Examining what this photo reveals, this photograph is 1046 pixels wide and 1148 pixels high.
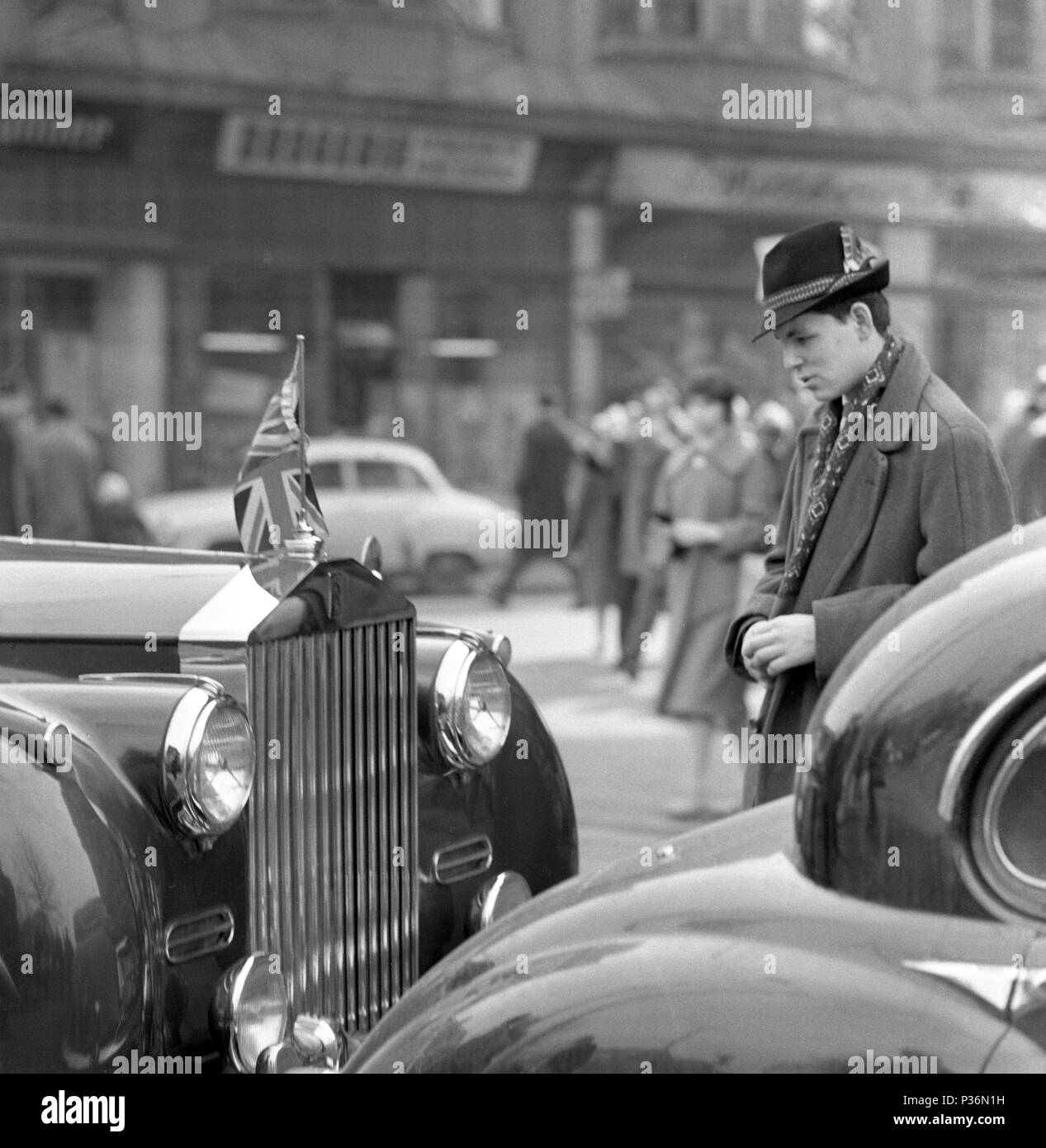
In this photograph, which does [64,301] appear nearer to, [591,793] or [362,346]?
[362,346]

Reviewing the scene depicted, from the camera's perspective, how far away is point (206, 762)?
10.4ft

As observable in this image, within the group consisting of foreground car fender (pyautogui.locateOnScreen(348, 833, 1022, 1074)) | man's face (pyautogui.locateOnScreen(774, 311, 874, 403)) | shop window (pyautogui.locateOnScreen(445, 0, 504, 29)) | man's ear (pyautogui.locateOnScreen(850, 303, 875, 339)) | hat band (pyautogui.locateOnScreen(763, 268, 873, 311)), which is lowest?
foreground car fender (pyautogui.locateOnScreen(348, 833, 1022, 1074))

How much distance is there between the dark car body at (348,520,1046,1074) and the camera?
2.16m

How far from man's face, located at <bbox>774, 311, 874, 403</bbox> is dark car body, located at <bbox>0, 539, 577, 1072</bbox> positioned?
91 cm

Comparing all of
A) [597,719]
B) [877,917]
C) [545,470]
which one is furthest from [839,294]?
[545,470]

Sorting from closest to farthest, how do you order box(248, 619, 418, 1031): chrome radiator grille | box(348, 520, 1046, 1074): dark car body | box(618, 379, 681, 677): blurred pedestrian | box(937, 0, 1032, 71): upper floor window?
1. box(348, 520, 1046, 1074): dark car body
2. box(248, 619, 418, 1031): chrome radiator grille
3. box(618, 379, 681, 677): blurred pedestrian
4. box(937, 0, 1032, 71): upper floor window

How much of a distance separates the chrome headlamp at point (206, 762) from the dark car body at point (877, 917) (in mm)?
842

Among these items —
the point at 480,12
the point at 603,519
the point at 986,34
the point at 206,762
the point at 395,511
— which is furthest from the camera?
the point at 986,34

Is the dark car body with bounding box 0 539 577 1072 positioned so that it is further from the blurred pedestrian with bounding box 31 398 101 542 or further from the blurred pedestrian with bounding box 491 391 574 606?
the blurred pedestrian with bounding box 491 391 574 606

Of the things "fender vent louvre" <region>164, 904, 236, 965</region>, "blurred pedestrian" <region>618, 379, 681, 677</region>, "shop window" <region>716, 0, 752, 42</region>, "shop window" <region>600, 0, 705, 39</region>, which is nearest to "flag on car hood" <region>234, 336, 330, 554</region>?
"fender vent louvre" <region>164, 904, 236, 965</region>

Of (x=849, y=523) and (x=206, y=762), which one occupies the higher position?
(x=849, y=523)

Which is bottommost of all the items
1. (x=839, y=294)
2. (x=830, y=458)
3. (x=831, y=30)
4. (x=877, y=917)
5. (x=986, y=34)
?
(x=877, y=917)

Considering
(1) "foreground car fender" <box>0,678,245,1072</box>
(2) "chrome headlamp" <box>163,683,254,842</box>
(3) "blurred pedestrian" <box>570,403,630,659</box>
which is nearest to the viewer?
(1) "foreground car fender" <box>0,678,245,1072</box>

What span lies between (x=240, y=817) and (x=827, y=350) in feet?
4.59
